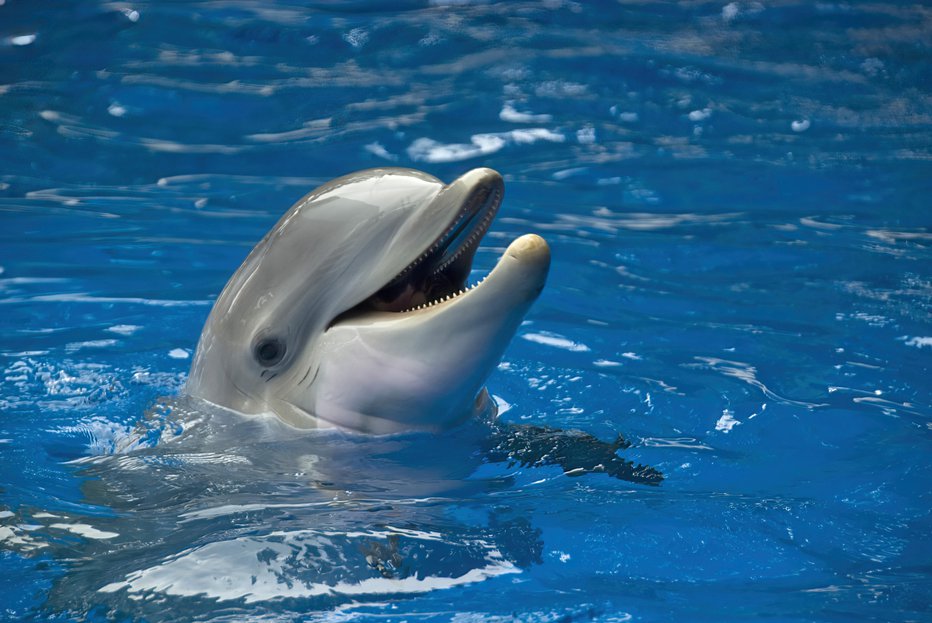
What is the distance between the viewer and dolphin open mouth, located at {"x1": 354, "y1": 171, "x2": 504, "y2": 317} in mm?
4148

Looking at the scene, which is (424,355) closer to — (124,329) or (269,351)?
(269,351)

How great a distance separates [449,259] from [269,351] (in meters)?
0.82

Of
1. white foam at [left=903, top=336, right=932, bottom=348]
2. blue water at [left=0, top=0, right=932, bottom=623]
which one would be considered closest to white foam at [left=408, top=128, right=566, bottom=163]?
blue water at [left=0, top=0, right=932, bottom=623]

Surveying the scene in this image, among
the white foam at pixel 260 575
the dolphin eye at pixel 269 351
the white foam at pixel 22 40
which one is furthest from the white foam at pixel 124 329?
the white foam at pixel 22 40

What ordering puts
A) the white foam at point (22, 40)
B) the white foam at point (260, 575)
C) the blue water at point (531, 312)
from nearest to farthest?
the white foam at point (260, 575)
the blue water at point (531, 312)
the white foam at point (22, 40)

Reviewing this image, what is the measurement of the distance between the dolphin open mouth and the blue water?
1.84 ft

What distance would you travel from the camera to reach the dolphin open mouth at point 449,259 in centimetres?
415

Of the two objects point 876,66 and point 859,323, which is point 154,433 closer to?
point 859,323

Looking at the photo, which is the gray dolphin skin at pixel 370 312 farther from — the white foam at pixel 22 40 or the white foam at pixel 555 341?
the white foam at pixel 22 40

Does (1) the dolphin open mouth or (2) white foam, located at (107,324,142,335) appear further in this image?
(2) white foam, located at (107,324,142,335)

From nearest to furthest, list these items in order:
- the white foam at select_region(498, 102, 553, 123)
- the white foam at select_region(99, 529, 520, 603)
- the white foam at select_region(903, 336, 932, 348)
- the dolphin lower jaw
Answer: the white foam at select_region(99, 529, 520, 603) < the dolphin lower jaw < the white foam at select_region(903, 336, 932, 348) < the white foam at select_region(498, 102, 553, 123)

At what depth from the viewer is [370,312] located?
4.41 metres

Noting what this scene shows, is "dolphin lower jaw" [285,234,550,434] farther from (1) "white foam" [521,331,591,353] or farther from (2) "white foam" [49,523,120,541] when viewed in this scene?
(1) "white foam" [521,331,591,353]

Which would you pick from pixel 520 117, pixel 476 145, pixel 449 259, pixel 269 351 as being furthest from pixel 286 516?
pixel 520 117
